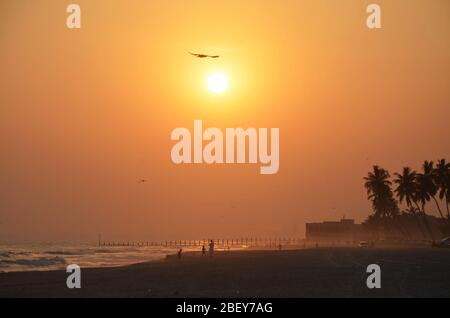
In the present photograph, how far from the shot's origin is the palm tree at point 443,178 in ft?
313

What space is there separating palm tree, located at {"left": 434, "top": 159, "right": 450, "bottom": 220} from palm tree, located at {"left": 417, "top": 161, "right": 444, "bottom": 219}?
692 millimetres

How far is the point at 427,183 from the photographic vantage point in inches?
3834

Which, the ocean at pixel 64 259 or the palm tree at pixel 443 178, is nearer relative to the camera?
the ocean at pixel 64 259

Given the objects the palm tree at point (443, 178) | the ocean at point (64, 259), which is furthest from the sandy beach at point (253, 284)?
the palm tree at point (443, 178)

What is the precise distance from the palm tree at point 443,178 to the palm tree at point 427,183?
69 cm

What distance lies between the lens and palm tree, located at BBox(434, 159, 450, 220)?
95250mm

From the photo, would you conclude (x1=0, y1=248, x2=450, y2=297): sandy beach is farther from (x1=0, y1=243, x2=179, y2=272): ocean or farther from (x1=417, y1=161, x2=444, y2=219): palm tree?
(x1=417, y1=161, x2=444, y2=219): palm tree

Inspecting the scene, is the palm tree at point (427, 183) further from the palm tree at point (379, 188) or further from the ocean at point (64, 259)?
the ocean at point (64, 259)

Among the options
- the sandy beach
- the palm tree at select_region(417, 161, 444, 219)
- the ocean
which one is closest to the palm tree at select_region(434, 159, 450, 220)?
the palm tree at select_region(417, 161, 444, 219)

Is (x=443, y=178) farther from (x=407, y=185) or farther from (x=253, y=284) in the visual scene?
(x=253, y=284)
